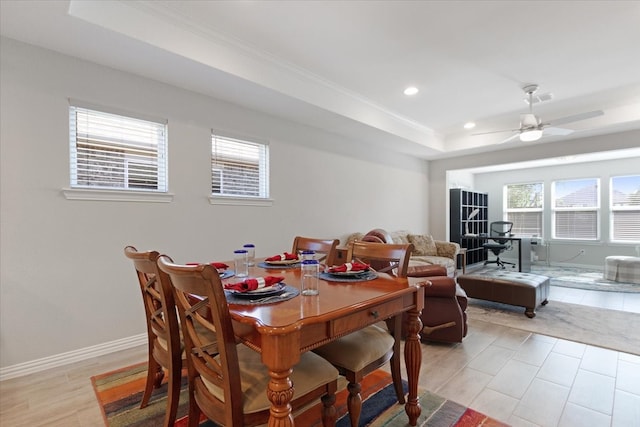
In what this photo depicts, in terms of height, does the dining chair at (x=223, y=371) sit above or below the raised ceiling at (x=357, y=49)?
below

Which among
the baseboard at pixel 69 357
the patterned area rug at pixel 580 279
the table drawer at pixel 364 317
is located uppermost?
the table drawer at pixel 364 317

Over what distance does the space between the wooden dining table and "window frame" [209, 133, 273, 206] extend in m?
1.84

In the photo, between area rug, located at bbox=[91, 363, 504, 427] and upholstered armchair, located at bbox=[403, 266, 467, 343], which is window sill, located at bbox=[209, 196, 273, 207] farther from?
upholstered armchair, located at bbox=[403, 266, 467, 343]

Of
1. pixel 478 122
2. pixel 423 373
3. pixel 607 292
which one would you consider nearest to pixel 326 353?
pixel 423 373

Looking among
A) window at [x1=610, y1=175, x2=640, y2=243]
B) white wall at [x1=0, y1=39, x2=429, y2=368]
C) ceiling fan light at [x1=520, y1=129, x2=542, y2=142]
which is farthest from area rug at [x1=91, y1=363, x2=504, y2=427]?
window at [x1=610, y1=175, x2=640, y2=243]

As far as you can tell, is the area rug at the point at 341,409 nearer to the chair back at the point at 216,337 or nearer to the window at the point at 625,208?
the chair back at the point at 216,337

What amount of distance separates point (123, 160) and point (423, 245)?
4776 mm

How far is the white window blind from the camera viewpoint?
104 inches

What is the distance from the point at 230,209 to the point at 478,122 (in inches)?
172

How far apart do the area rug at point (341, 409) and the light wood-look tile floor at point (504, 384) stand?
0.26 feet

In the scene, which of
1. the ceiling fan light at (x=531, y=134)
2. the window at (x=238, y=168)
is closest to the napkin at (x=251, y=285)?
the window at (x=238, y=168)

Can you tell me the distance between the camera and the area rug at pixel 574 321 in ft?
9.79

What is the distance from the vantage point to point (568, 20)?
2594mm

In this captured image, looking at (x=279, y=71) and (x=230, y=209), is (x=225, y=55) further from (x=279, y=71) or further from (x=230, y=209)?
(x=230, y=209)
